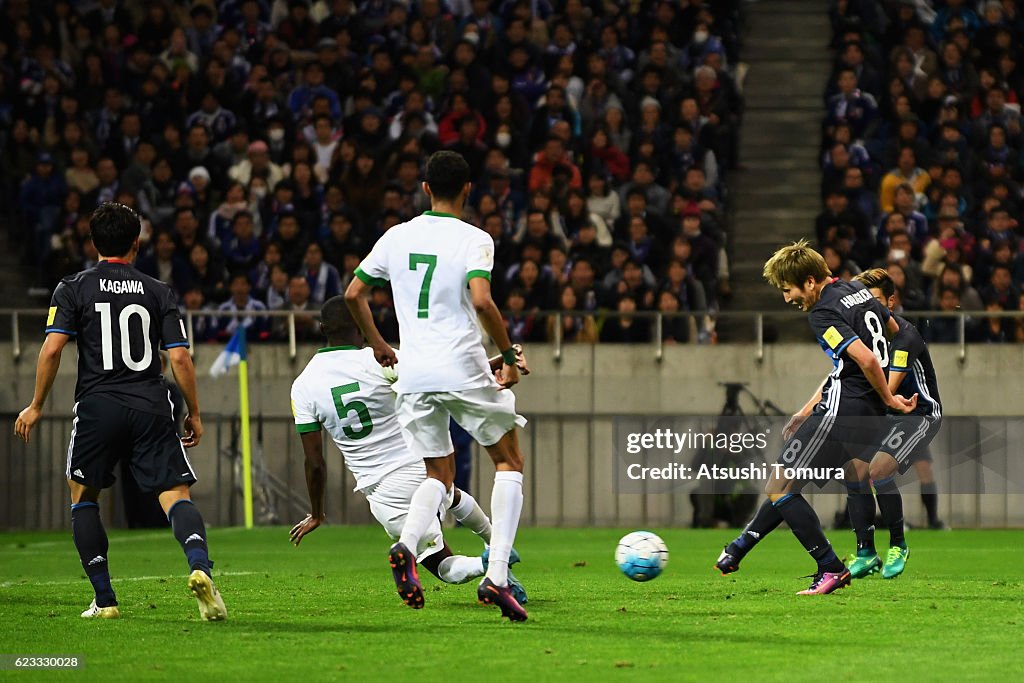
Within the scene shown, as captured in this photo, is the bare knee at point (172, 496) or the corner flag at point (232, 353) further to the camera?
the corner flag at point (232, 353)

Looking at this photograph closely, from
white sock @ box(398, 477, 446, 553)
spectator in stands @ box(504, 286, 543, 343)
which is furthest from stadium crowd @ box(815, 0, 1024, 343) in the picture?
white sock @ box(398, 477, 446, 553)

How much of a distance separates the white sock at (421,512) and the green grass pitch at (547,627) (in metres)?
0.42

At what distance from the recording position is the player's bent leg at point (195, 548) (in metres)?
8.38

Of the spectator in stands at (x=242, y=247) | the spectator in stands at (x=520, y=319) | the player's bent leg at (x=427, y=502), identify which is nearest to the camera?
the player's bent leg at (x=427, y=502)

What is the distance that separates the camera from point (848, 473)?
1077 cm

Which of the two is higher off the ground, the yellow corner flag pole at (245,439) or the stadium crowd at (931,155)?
the stadium crowd at (931,155)

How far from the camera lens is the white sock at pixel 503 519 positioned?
8328 mm

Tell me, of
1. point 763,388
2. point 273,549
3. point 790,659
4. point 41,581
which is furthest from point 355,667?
point 763,388

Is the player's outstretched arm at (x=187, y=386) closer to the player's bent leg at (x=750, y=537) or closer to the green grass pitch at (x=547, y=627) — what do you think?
the green grass pitch at (x=547, y=627)

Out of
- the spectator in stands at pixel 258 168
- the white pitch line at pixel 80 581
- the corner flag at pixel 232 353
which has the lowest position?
the white pitch line at pixel 80 581

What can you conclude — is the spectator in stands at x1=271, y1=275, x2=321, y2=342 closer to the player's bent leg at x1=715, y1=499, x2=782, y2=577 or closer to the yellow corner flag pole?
the yellow corner flag pole

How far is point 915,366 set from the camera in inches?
481

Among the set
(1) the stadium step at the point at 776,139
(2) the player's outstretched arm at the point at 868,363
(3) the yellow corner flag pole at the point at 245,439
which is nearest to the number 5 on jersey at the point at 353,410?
(2) the player's outstretched arm at the point at 868,363

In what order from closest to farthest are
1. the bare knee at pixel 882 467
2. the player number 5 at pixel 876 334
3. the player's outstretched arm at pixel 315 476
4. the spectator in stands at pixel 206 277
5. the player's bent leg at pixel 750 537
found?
the player's outstretched arm at pixel 315 476 → the player's bent leg at pixel 750 537 → the player number 5 at pixel 876 334 → the bare knee at pixel 882 467 → the spectator in stands at pixel 206 277
